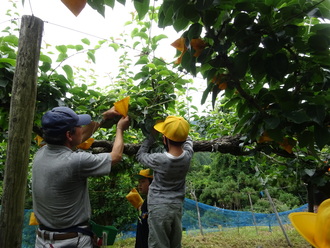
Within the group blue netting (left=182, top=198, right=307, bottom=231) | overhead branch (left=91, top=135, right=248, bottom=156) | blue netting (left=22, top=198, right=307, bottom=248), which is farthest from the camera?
blue netting (left=182, top=198, right=307, bottom=231)

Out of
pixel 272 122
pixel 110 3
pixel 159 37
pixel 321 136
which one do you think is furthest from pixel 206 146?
pixel 110 3

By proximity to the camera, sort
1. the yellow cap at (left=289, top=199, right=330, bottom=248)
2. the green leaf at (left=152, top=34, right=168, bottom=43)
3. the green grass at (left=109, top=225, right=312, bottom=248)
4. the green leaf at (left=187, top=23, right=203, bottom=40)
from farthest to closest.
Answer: the green grass at (left=109, top=225, right=312, bottom=248) < the green leaf at (left=152, top=34, right=168, bottom=43) < the green leaf at (left=187, top=23, right=203, bottom=40) < the yellow cap at (left=289, top=199, right=330, bottom=248)

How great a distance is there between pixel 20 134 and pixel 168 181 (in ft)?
3.84

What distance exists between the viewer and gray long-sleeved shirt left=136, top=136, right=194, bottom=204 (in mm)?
2072

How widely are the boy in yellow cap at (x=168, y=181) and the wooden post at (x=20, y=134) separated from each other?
0.94 metres

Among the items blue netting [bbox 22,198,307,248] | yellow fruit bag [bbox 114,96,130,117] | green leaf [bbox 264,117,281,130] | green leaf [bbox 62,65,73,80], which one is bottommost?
blue netting [bbox 22,198,307,248]

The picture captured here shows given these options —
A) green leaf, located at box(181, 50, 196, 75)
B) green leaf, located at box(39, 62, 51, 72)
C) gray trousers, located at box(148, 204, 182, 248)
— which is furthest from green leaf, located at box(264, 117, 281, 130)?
green leaf, located at box(39, 62, 51, 72)

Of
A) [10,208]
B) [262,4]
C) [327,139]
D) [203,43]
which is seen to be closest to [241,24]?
[262,4]

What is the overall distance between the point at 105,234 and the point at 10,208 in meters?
0.57

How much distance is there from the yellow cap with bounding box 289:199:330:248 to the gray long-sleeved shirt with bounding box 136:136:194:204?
3.64ft

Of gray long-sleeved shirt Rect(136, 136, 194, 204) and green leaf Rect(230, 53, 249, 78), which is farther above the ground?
green leaf Rect(230, 53, 249, 78)

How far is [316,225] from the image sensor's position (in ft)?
3.18

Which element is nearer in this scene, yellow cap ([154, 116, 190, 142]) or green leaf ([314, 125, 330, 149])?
green leaf ([314, 125, 330, 149])

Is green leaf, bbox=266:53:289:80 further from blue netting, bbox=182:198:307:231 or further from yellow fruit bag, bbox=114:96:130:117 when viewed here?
blue netting, bbox=182:198:307:231
